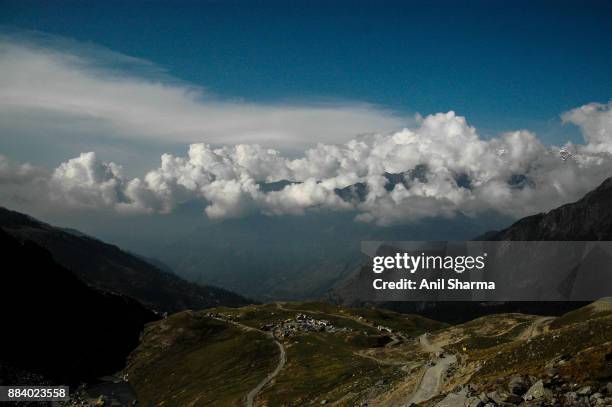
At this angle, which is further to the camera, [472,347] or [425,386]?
[472,347]

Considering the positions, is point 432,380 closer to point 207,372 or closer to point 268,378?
point 268,378

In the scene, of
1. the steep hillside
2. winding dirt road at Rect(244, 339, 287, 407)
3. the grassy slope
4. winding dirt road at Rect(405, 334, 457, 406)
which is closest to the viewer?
the steep hillside

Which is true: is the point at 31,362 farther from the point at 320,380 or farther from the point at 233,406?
the point at 320,380

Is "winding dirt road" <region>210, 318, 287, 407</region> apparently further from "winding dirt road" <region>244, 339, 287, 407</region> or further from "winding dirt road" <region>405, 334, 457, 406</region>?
"winding dirt road" <region>405, 334, 457, 406</region>

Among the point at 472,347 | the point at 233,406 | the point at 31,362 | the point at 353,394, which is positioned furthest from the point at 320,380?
the point at 31,362

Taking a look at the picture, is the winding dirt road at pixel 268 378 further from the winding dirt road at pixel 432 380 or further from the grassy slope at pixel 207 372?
the winding dirt road at pixel 432 380

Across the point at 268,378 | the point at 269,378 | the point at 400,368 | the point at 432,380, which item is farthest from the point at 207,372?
the point at 432,380

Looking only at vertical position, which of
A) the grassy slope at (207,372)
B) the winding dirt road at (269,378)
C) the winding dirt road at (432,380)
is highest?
the winding dirt road at (432,380)

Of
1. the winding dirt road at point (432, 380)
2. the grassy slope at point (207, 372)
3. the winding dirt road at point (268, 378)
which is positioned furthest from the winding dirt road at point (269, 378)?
the winding dirt road at point (432, 380)

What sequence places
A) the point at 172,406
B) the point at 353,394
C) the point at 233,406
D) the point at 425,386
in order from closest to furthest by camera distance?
the point at 425,386
the point at 353,394
the point at 233,406
the point at 172,406

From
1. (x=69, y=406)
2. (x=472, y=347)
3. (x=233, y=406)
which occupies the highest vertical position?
(x=472, y=347)

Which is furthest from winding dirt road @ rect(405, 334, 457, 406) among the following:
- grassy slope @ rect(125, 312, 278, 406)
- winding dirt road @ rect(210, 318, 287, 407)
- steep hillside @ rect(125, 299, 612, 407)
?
grassy slope @ rect(125, 312, 278, 406)
